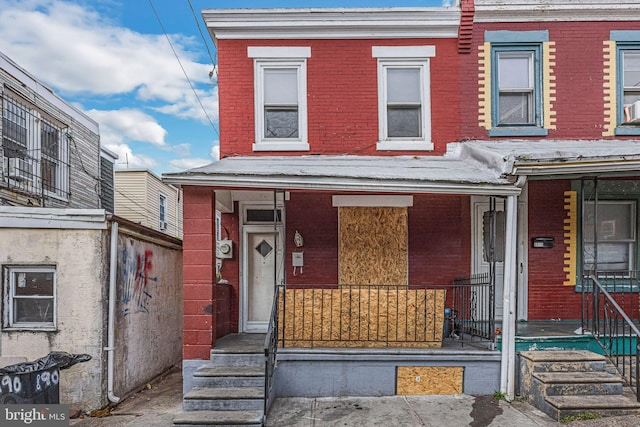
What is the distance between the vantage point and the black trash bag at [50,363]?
5.37 metres

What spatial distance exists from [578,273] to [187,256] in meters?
6.54

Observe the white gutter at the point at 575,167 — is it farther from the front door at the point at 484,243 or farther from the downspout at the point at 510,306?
the front door at the point at 484,243

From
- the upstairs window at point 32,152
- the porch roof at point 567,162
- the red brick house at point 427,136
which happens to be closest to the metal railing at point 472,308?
the red brick house at point 427,136

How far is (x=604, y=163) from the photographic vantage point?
6188mm

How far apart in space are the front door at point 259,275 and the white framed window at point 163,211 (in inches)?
527

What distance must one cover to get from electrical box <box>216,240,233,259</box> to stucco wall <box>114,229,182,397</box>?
1.14 m

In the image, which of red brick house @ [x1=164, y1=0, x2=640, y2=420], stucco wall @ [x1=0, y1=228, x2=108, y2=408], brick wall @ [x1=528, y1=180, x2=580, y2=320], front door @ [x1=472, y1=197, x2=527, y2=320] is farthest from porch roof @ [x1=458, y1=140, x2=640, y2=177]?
stucco wall @ [x1=0, y1=228, x2=108, y2=408]

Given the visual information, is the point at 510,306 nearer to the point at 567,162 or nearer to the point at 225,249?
the point at 567,162

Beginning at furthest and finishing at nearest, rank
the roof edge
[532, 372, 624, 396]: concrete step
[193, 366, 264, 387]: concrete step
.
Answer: the roof edge
[193, 366, 264, 387]: concrete step
[532, 372, 624, 396]: concrete step

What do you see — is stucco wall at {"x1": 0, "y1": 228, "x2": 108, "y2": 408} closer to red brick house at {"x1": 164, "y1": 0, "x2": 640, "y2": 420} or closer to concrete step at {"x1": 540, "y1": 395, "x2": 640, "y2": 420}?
red brick house at {"x1": 164, "y1": 0, "x2": 640, "y2": 420}

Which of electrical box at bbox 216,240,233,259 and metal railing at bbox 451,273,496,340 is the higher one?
electrical box at bbox 216,240,233,259

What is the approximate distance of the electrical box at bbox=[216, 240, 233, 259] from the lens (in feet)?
26.0

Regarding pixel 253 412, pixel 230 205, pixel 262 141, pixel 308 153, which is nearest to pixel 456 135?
pixel 308 153

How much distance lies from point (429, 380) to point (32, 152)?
9754mm
